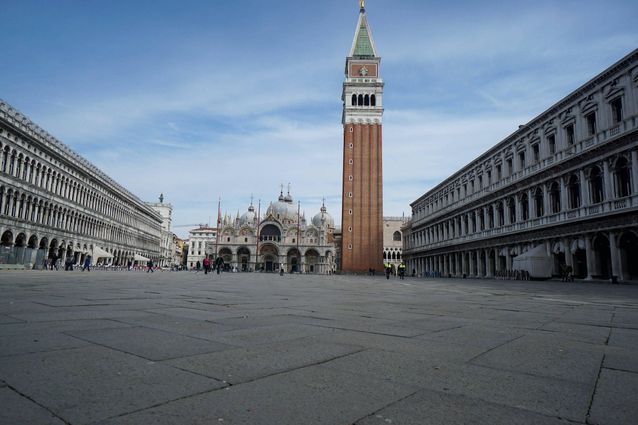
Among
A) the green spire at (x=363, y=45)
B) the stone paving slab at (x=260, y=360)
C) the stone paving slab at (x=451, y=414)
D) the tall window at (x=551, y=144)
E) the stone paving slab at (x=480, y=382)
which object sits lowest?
the stone paving slab at (x=451, y=414)

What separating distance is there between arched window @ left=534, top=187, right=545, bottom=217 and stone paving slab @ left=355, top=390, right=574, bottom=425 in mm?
32915

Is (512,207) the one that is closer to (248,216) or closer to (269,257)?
(269,257)

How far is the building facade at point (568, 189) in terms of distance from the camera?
23.3m

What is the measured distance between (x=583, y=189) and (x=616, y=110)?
15.7 ft

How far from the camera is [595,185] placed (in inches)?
1018

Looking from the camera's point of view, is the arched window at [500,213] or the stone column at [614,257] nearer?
the stone column at [614,257]

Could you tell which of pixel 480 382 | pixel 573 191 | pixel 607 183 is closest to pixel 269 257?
pixel 573 191

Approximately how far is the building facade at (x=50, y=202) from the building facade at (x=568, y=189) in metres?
36.6

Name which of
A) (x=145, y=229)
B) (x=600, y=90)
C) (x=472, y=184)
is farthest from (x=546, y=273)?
(x=145, y=229)

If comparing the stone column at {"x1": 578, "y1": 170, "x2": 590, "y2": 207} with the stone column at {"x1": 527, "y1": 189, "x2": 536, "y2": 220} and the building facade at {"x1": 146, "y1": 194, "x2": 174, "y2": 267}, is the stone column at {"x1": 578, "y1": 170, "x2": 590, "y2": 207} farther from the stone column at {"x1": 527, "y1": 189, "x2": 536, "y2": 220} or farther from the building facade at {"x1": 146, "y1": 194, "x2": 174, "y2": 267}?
the building facade at {"x1": 146, "y1": 194, "x2": 174, "y2": 267}

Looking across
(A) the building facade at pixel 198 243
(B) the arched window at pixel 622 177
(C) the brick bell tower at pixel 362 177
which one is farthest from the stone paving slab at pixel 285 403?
(A) the building facade at pixel 198 243

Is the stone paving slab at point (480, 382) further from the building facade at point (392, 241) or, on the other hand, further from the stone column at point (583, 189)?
the building facade at point (392, 241)

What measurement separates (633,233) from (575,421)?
83.9 ft

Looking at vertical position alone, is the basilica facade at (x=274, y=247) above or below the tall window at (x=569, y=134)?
below
